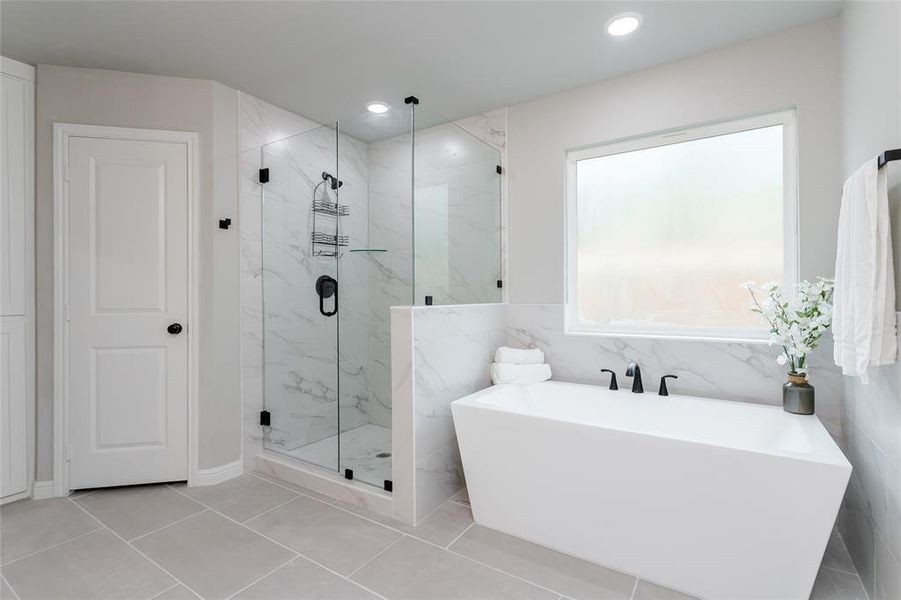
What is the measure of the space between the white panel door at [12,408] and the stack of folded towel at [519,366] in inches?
110

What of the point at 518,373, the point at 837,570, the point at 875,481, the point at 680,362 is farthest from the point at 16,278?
the point at 837,570

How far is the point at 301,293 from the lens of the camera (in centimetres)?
294

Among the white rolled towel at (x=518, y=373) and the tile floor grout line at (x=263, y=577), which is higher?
the white rolled towel at (x=518, y=373)

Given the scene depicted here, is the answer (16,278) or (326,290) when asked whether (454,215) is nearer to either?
(326,290)

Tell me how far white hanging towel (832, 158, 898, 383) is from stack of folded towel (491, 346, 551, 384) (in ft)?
4.94

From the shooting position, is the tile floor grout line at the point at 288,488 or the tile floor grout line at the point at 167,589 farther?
the tile floor grout line at the point at 288,488

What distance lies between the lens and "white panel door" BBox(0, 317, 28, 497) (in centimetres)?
244

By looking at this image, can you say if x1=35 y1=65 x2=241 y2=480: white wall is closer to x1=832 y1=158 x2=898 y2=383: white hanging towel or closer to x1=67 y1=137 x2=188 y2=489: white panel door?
x1=67 y1=137 x2=188 y2=489: white panel door

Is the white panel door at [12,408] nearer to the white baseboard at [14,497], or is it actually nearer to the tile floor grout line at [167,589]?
the white baseboard at [14,497]

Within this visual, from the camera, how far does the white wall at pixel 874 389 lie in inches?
56.6

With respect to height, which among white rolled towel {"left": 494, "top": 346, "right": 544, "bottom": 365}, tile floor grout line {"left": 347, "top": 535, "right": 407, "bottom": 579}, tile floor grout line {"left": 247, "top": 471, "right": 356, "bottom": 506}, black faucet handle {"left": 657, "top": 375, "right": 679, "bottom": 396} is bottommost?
tile floor grout line {"left": 247, "top": 471, "right": 356, "bottom": 506}

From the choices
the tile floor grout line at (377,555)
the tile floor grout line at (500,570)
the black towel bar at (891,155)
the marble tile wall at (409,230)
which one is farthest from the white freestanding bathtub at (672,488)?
the black towel bar at (891,155)

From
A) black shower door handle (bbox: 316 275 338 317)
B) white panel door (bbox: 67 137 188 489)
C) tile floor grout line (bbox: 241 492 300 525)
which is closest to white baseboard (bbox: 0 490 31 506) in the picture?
white panel door (bbox: 67 137 188 489)

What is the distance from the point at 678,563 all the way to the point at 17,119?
13.3 feet
